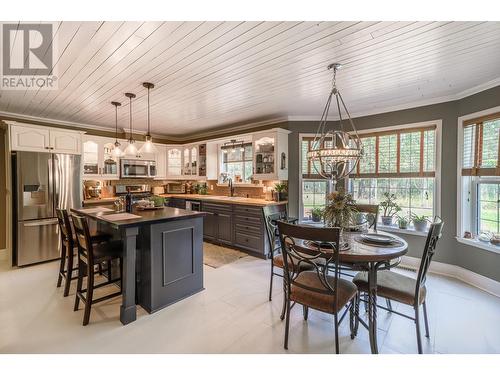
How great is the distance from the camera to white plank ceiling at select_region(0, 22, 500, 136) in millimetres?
1864

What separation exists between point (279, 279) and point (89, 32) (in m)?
3.32

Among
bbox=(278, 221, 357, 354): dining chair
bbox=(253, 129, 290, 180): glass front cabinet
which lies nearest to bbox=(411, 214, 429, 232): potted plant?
bbox=(253, 129, 290, 180): glass front cabinet

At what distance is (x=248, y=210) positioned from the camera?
427 centimetres

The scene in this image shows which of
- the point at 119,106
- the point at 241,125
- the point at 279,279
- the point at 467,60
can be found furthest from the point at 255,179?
the point at 467,60

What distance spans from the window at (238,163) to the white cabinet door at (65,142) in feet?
9.06

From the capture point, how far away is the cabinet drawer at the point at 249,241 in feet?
13.5

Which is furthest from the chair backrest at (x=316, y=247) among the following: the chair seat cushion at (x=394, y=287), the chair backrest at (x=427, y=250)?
the chair backrest at (x=427, y=250)

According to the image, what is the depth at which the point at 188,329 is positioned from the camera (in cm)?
219

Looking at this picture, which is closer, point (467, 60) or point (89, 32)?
point (89, 32)

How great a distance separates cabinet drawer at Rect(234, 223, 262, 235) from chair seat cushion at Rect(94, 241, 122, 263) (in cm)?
219

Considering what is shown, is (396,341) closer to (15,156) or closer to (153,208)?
(153,208)

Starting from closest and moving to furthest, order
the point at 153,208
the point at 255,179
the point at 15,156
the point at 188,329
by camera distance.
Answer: the point at 188,329 < the point at 153,208 < the point at 15,156 < the point at 255,179

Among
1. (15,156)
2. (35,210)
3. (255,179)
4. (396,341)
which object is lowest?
(396,341)
